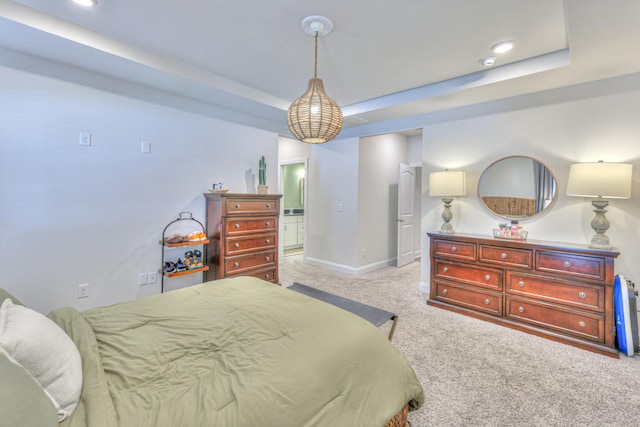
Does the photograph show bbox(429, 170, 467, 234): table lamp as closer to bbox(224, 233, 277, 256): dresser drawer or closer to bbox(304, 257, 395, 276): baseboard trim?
bbox(304, 257, 395, 276): baseboard trim

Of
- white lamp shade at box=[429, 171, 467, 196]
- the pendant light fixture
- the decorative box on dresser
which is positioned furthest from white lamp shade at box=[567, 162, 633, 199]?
the pendant light fixture

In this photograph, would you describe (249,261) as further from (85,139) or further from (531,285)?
(531,285)

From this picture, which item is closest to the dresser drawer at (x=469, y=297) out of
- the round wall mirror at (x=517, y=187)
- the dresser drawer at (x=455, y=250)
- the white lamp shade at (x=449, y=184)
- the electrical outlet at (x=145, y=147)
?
the dresser drawer at (x=455, y=250)

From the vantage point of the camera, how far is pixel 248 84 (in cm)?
324

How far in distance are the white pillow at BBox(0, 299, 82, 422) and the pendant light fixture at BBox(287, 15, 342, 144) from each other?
1638mm

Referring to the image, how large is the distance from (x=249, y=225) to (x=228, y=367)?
7.76ft

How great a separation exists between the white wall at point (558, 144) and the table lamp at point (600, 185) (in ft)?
0.70

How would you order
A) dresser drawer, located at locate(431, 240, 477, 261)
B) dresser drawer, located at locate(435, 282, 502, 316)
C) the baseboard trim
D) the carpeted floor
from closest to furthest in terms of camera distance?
1. the carpeted floor
2. dresser drawer, located at locate(435, 282, 502, 316)
3. dresser drawer, located at locate(431, 240, 477, 261)
4. the baseboard trim

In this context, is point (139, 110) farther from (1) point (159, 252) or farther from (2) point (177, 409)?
(2) point (177, 409)

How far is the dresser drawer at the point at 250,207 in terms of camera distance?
10.6ft

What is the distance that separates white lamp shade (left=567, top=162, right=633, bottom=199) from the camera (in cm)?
242

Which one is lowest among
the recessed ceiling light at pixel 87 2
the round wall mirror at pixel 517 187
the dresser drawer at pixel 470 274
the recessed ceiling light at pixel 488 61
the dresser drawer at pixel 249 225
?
the dresser drawer at pixel 470 274

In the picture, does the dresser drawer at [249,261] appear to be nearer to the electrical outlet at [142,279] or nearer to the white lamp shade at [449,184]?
the electrical outlet at [142,279]

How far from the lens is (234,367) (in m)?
1.13
